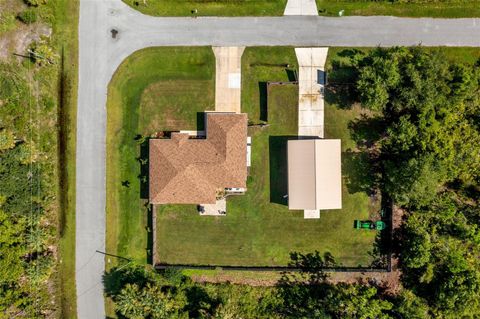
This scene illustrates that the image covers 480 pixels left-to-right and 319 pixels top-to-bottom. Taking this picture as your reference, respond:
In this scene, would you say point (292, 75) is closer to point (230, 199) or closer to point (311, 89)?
point (311, 89)

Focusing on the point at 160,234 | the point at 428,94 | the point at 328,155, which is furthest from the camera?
the point at 160,234

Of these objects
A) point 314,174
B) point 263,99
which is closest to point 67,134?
point 263,99

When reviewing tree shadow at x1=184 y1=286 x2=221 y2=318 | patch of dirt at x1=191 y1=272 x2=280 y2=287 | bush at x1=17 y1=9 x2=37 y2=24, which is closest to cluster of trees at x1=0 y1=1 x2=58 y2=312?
bush at x1=17 y1=9 x2=37 y2=24

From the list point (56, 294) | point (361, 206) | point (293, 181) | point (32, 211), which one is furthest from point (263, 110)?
point (56, 294)

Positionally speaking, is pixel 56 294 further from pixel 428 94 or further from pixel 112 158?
pixel 428 94

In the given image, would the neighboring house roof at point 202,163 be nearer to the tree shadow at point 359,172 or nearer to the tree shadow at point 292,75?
the tree shadow at point 292,75

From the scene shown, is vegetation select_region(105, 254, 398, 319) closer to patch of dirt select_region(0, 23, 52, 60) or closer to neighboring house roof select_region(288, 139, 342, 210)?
neighboring house roof select_region(288, 139, 342, 210)
